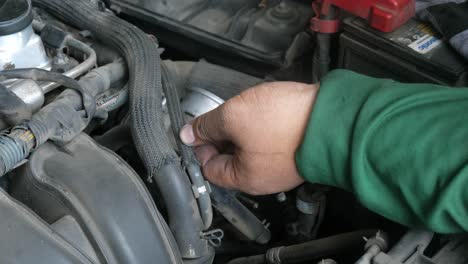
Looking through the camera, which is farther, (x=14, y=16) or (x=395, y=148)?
(x=14, y=16)

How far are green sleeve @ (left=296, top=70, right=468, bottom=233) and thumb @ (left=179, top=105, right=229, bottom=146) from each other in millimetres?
136

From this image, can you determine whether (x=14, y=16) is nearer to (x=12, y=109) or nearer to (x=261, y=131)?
(x=12, y=109)

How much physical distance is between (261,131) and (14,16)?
1.28 ft

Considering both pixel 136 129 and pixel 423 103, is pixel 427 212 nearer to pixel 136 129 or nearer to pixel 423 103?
pixel 423 103

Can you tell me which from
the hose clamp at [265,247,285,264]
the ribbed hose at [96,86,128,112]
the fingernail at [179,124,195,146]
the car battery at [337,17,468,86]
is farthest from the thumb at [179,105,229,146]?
the car battery at [337,17,468,86]

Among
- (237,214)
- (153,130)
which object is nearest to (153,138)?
(153,130)

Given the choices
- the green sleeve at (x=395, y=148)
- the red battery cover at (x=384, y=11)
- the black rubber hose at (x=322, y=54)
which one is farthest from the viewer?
the black rubber hose at (x=322, y=54)

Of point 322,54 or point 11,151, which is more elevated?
point 11,151

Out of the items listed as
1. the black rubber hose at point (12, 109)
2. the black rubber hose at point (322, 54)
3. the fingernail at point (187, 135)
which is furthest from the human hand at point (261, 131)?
the black rubber hose at point (322, 54)

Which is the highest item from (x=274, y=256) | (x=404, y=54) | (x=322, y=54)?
A: (x=404, y=54)

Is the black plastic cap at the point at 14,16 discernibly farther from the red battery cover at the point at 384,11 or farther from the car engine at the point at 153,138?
the red battery cover at the point at 384,11

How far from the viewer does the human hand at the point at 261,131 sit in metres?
0.74

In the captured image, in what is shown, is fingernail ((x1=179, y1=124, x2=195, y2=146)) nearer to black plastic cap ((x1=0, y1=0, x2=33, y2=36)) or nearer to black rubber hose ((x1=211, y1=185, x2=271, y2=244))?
black rubber hose ((x1=211, y1=185, x2=271, y2=244))

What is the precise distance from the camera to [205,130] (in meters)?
0.80
